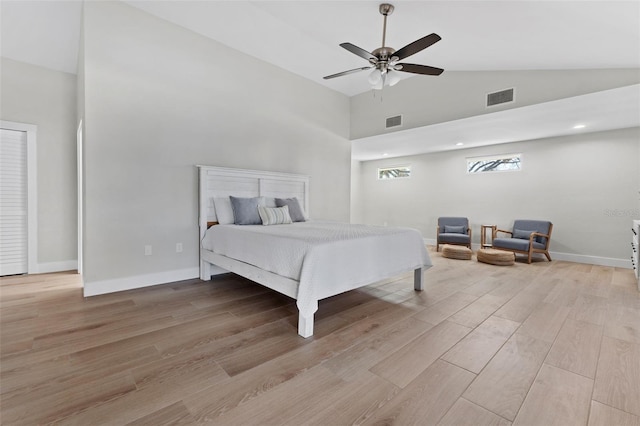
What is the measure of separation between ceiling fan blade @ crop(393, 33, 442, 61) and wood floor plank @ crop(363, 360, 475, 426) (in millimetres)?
2506

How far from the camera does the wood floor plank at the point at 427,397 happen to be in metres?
1.33

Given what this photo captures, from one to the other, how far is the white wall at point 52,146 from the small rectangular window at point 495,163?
7860mm

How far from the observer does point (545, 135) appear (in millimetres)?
5406

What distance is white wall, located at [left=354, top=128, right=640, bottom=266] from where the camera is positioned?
16.0 feet

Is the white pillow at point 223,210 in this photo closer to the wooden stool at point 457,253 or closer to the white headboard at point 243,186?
the white headboard at point 243,186

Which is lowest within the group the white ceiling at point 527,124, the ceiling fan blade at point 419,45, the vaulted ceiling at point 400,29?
the white ceiling at point 527,124

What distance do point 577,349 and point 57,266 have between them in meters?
6.20

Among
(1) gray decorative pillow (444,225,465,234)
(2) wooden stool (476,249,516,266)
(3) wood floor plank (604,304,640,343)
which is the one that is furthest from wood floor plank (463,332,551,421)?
(1) gray decorative pillow (444,225,465,234)

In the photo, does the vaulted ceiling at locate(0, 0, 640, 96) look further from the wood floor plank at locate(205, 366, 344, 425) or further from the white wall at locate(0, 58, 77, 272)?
the wood floor plank at locate(205, 366, 344, 425)

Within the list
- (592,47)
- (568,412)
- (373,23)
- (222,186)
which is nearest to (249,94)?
(222,186)

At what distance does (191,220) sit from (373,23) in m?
→ 3.45

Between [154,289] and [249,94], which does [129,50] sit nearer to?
[249,94]

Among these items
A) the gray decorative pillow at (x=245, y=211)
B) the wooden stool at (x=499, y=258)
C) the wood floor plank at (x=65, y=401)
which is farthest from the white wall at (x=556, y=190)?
the wood floor plank at (x=65, y=401)

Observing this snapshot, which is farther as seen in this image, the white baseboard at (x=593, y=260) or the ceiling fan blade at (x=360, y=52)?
the white baseboard at (x=593, y=260)
